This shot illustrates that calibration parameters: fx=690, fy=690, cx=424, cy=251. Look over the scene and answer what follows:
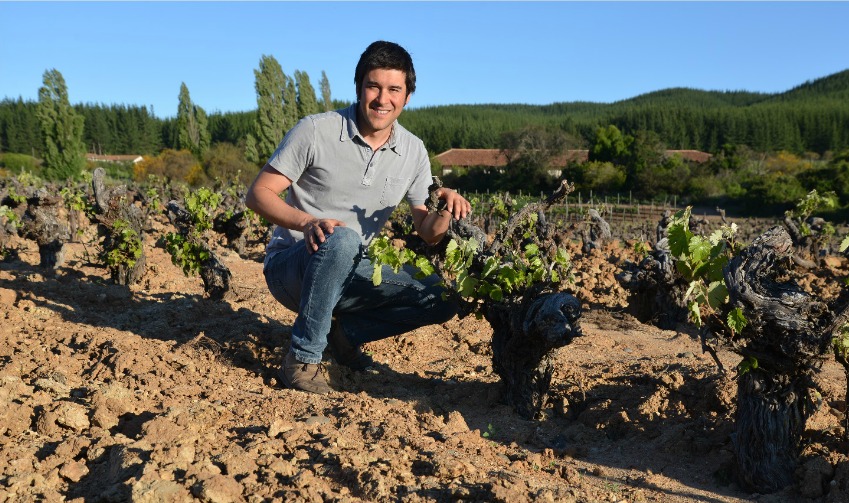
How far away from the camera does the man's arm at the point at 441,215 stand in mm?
3695

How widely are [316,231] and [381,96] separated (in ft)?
2.82

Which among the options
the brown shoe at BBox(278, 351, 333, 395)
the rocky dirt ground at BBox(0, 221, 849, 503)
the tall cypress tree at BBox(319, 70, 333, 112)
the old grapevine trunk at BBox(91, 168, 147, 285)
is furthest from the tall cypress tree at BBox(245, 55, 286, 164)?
the brown shoe at BBox(278, 351, 333, 395)

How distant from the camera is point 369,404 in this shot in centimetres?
336

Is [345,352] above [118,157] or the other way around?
the other way around

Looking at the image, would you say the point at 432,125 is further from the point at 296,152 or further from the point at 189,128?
the point at 296,152

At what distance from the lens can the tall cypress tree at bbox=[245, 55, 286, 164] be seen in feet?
174

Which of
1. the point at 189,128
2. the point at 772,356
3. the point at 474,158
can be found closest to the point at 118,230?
the point at 772,356

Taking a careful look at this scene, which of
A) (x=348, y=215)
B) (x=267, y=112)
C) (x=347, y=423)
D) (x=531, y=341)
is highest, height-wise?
(x=267, y=112)

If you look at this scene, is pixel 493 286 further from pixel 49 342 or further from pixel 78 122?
pixel 78 122

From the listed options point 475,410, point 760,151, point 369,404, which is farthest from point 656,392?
point 760,151

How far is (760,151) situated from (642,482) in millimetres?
78337

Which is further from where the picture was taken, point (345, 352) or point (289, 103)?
point (289, 103)

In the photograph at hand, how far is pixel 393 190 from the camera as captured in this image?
13.4ft

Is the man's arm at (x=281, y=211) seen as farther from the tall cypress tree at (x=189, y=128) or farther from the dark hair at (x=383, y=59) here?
the tall cypress tree at (x=189, y=128)
